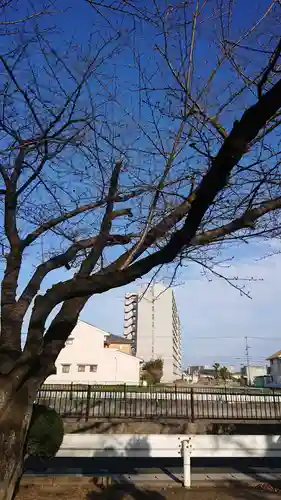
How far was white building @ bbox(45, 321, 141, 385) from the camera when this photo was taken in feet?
132

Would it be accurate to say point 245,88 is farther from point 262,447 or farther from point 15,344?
point 262,447

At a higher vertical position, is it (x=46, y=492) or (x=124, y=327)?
(x=124, y=327)

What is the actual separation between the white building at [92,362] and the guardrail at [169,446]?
34.5m

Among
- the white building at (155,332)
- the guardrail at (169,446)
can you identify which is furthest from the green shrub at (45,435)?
the white building at (155,332)

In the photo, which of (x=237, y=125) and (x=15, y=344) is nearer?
(x=237, y=125)

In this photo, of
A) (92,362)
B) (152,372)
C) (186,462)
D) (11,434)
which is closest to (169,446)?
(186,462)

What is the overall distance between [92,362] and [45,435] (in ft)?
121

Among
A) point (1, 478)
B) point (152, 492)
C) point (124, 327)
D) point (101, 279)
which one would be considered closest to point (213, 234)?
point (101, 279)

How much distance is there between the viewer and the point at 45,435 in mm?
5246

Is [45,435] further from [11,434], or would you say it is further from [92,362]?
[92,362]

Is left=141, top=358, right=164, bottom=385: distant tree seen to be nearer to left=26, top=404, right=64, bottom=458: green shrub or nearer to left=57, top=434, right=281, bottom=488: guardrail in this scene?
left=57, top=434, right=281, bottom=488: guardrail

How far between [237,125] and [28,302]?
120 inches

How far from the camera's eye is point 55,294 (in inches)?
154

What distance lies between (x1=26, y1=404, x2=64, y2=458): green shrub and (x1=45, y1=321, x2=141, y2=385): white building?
35530mm
